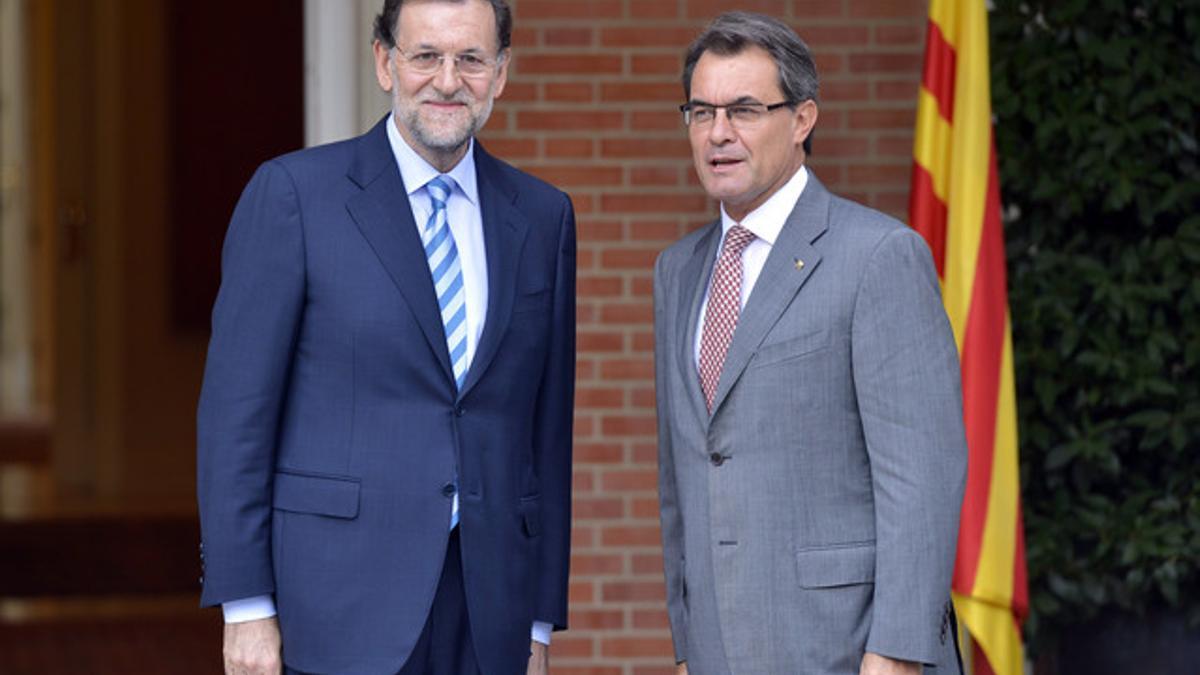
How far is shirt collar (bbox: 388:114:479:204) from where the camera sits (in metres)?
3.21

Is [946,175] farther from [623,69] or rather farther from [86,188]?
[86,188]

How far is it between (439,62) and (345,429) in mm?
599

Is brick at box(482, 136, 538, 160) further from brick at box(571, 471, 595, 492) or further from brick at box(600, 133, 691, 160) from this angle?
brick at box(571, 471, 595, 492)

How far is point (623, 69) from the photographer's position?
495 centimetres

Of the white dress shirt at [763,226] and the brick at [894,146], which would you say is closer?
the white dress shirt at [763,226]

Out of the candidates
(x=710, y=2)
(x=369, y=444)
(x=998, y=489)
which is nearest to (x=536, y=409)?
(x=369, y=444)

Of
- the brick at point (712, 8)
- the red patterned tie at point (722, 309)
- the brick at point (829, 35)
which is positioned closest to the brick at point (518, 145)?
the brick at point (712, 8)

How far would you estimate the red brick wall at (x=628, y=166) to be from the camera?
4949 mm

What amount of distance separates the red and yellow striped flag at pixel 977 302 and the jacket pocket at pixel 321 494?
1.80 m

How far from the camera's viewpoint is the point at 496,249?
10.6 ft

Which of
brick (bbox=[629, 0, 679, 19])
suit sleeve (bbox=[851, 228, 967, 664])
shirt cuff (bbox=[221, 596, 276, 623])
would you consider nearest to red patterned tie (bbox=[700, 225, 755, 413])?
suit sleeve (bbox=[851, 228, 967, 664])

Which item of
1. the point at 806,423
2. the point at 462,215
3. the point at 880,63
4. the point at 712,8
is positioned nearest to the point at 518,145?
the point at 712,8

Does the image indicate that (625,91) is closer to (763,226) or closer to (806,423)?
(763,226)

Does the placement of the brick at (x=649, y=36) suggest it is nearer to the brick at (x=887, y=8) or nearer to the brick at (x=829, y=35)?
the brick at (x=829, y=35)
